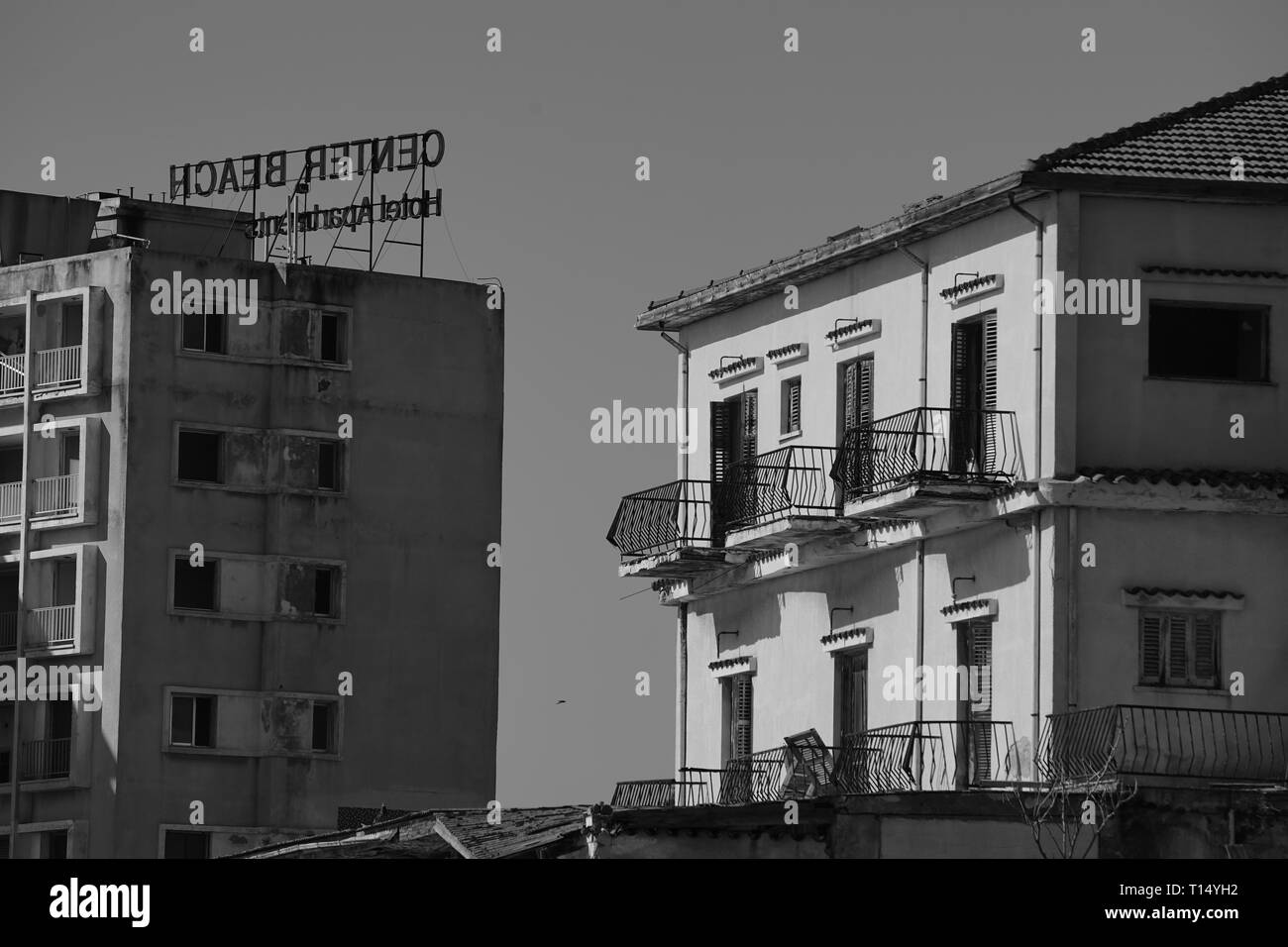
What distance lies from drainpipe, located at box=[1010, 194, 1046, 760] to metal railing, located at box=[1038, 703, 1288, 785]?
0.72 metres

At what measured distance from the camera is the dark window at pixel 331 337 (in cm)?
9012

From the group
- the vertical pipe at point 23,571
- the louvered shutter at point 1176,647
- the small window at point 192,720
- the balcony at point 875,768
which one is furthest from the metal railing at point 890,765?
the vertical pipe at point 23,571

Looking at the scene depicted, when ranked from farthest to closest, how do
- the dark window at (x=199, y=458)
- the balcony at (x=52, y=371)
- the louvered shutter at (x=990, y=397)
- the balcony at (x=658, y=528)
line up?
the balcony at (x=52, y=371) → the dark window at (x=199, y=458) → the balcony at (x=658, y=528) → the louvered shutter at (x=990, y=397)

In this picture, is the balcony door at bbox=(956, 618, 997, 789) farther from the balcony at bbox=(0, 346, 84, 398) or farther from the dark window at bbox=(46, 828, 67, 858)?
the balcony at bbox=(0, 346, 84, 398)

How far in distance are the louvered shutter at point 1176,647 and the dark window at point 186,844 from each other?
40.3 metres

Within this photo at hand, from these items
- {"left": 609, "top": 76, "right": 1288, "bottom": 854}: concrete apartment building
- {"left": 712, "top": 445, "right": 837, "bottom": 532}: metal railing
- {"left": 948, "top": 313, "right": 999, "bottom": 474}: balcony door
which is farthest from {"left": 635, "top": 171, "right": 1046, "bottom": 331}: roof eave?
{"left": 712, "top": 445, "right": 837, "bottom": 532}: metal railing

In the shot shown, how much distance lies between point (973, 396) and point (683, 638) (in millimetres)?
12377

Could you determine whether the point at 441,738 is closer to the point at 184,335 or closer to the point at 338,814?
the point at 338,814

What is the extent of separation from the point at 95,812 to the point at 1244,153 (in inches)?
1686

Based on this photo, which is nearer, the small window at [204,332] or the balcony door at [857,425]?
the balcony door at [857,425]

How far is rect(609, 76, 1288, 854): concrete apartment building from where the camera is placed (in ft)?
167

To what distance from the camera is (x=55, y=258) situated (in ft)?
302

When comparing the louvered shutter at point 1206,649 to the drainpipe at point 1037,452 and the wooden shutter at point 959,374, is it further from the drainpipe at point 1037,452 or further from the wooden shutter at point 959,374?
the wooden shutter at point 959,374

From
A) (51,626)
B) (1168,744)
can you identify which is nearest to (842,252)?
(1168,744)
